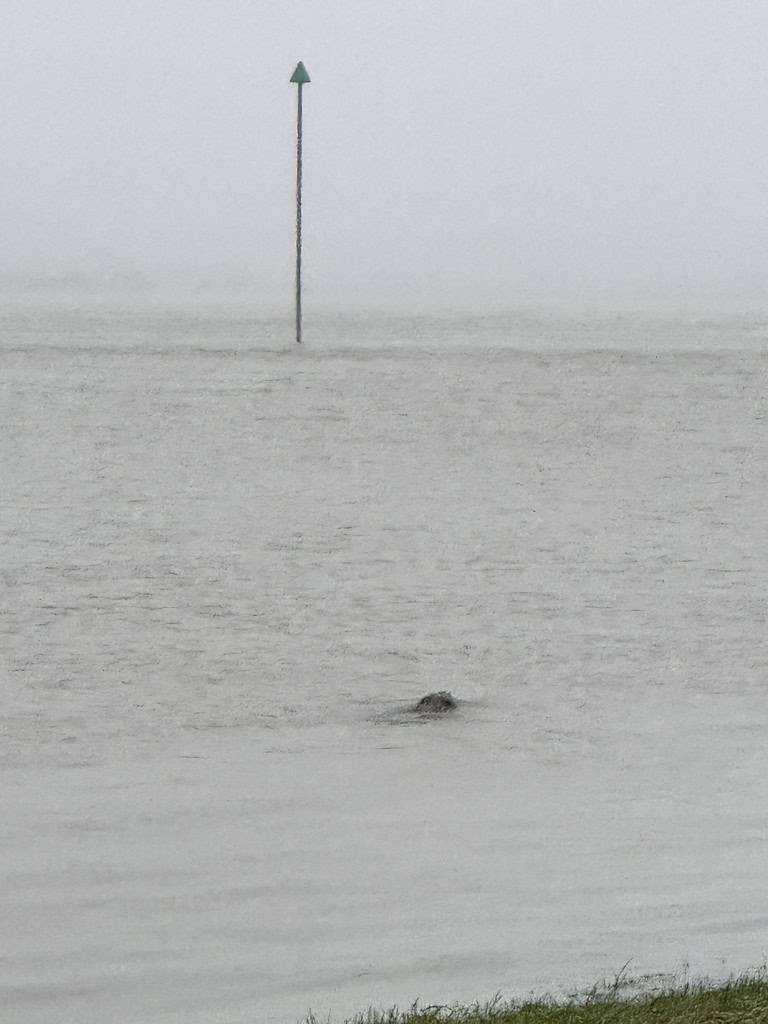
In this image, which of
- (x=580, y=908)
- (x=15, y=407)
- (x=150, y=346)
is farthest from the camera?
(x=150, y=346)

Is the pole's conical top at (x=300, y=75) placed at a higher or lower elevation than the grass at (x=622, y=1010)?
higher

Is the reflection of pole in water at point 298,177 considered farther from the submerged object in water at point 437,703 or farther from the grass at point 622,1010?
the grass at point 622,1010

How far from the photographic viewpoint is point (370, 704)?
932 centimetres

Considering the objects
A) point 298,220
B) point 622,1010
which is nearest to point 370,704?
point 622,1010

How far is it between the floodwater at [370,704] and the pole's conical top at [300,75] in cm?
920

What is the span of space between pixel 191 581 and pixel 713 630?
3774 mm

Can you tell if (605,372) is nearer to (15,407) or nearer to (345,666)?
(15,407)

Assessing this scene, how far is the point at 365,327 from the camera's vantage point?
A: 33812 millimetres

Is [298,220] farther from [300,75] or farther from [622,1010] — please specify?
[622,1010]

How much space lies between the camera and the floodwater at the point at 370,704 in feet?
19.1

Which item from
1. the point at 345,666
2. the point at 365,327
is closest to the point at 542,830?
the point at 345,666

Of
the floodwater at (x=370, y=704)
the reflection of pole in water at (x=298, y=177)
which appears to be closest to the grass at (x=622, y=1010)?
the floodwater at (x=370, y=704)

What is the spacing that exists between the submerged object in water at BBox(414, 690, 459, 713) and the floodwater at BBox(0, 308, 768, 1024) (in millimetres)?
119

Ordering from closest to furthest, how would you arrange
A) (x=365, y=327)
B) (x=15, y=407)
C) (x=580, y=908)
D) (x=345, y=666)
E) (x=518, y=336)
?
(x=580, y=908), (x=345, y=666), (x=15, y=407), (x=518, y=336), (x=365, y=327)
